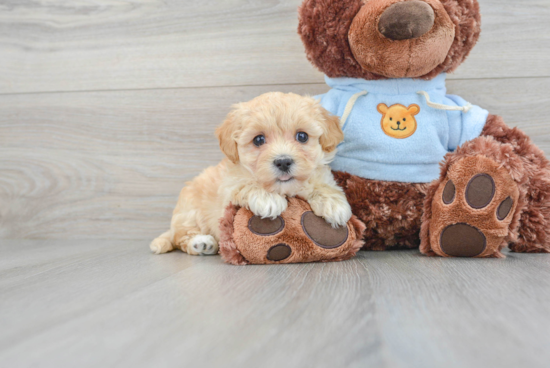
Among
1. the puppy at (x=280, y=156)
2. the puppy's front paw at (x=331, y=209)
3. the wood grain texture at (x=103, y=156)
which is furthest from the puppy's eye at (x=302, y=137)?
the wood grain texture at (x=103, y=156)

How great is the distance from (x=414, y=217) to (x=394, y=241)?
94 mm

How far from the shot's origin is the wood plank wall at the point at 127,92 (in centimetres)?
158

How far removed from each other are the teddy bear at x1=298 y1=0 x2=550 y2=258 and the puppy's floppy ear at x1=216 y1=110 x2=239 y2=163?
0.95 feet

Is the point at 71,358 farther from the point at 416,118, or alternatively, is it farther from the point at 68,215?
the point at 68,215

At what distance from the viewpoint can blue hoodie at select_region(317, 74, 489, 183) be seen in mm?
1180

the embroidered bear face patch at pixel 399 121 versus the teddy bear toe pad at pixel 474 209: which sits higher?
the embroidered bear face patch at pixel 399 121

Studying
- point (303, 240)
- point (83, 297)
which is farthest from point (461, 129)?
point (83, 297)

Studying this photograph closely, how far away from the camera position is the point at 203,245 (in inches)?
49.8

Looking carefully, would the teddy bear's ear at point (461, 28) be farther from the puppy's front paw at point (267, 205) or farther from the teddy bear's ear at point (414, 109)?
the puppy's front paw at point (267, 205)

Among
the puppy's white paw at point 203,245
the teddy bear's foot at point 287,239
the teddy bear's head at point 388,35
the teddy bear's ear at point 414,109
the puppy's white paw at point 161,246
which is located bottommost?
the puppy's white paw at point 161,246

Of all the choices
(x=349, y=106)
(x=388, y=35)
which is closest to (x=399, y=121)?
(x=349, y=106)

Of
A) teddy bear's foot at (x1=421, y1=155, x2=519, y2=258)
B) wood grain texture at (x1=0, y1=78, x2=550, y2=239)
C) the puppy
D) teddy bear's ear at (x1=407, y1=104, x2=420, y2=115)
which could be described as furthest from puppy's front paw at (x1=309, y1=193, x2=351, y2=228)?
wood grain texture at (x1=0, y1=78, x2=550, y2=239)

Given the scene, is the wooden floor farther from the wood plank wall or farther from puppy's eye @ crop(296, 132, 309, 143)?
A: puppy's eye @ crop(296, 132, 309, 143)

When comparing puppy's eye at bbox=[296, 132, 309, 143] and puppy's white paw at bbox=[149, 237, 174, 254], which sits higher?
puppy's eye at bbox=[296, 132, 309, 143]
